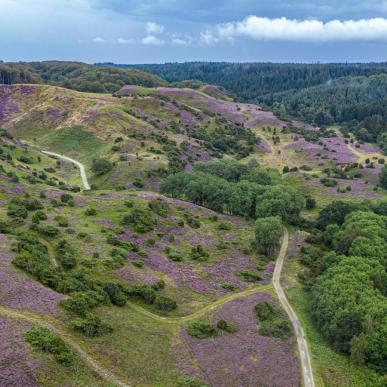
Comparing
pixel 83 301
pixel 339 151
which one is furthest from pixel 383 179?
pixel 83 301

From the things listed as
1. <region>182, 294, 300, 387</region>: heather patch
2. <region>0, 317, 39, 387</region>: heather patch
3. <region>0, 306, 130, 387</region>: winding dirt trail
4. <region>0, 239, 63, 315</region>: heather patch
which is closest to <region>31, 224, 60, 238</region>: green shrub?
<region>0, 239, 63, 315</region>: heather patch

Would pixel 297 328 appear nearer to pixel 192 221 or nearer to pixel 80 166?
pixel 192 221

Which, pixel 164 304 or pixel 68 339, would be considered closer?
pixel 68 339

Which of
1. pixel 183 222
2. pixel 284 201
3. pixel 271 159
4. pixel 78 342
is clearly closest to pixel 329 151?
pixel 271 159

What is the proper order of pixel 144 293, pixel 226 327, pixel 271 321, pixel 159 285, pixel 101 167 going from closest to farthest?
pixel 226 327
pixel 271 321
pixel 144 293
pixel 159 285
pixel 101 167

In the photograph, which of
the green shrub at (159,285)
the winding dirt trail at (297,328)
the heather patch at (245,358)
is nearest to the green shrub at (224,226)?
the winding dirt trail at (297,328)

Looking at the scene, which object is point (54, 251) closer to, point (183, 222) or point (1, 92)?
point (183, 222)

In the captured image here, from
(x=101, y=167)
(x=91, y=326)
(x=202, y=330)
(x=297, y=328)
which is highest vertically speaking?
(x=101, y=167)
